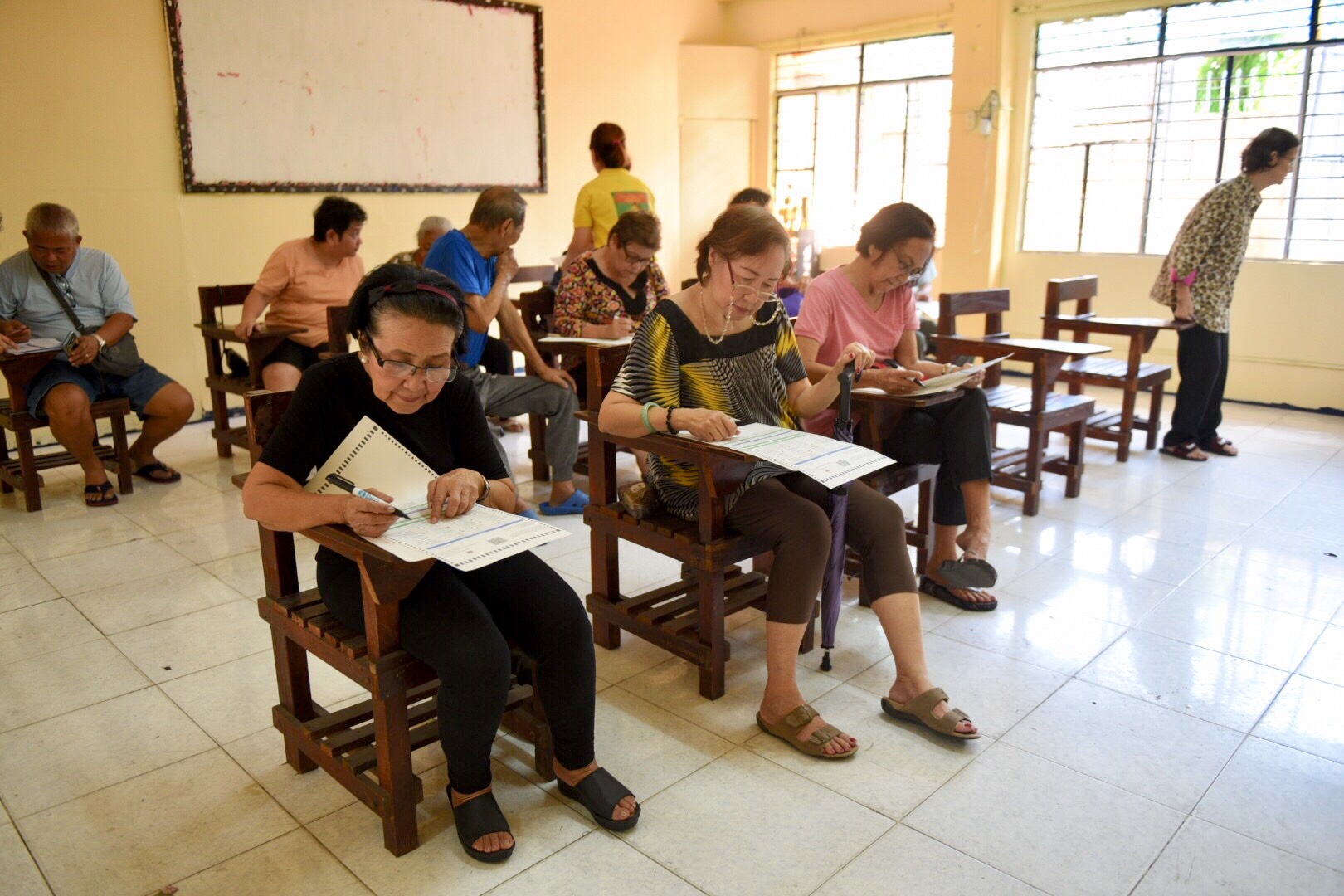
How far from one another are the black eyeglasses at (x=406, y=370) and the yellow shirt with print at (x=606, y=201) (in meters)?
2.95

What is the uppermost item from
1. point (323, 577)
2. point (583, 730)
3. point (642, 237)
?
point (642, 237)

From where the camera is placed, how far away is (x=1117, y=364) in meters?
4.72

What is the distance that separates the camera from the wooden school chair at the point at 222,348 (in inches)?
165

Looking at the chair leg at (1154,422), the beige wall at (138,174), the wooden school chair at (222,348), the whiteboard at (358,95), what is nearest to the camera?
the wooden school chair at (222,348)

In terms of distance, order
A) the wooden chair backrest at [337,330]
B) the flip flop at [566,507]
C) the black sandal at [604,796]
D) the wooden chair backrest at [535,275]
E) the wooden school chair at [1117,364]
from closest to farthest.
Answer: the black sandal at [604,796] → the wooden chair backrest at [337,330] → the flip flop at [566,507] → the wooden school chair at [1117,364] → the wooden chair backrest at [535,275]

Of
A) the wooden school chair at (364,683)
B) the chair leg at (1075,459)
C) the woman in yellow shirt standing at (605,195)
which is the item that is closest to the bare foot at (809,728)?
the wooden school chair at (364,683)

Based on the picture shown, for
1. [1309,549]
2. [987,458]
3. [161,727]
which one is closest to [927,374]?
[987,458]

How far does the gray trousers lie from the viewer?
3754 mm

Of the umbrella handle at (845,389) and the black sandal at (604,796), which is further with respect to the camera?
the umbrella handle at (845,389)

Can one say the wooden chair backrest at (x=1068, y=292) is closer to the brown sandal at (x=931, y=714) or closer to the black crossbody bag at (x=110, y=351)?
the brown sandal at (x=931, y=714)

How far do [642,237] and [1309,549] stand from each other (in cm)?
259

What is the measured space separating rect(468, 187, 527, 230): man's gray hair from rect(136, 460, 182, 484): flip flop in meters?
1.89

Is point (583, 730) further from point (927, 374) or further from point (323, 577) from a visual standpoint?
point (927, 374)

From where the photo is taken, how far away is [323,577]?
1.85 meters
